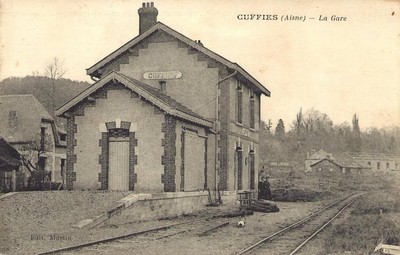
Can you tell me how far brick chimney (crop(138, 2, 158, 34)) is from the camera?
20.5 meters

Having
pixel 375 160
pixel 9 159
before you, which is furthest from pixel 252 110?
pixel 375 160

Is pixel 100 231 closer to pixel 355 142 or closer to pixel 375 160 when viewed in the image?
pixel 355 142

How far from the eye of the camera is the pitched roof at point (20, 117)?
32562mm

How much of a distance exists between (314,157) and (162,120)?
72.1m

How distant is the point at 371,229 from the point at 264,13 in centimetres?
611

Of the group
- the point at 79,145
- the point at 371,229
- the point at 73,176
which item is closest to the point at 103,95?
the point at 79,145

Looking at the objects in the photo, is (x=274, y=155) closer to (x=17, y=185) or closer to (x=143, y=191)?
(x=17, y=185)

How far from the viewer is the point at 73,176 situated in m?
16.4

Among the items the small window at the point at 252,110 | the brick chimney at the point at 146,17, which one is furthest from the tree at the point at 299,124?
the brick chimney at the point at 146,17

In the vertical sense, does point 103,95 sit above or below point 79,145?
above

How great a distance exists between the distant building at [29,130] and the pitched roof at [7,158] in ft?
29.3

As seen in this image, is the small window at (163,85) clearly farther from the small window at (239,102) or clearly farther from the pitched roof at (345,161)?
the pitched roof at (345,161)

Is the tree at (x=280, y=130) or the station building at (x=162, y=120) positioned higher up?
the tree at (x=280, y=130)

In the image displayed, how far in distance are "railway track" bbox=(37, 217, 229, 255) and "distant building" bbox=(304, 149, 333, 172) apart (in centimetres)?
6962
